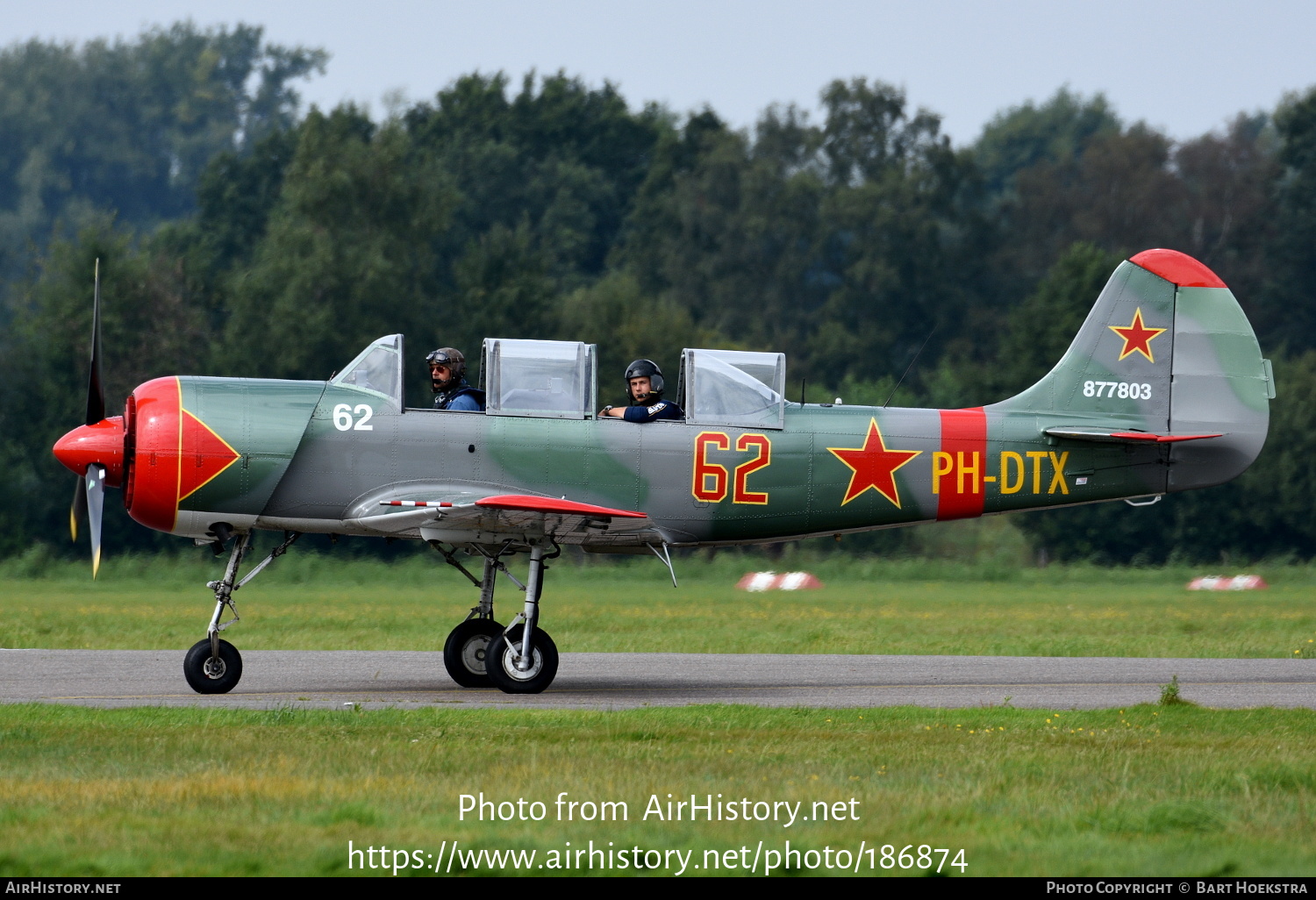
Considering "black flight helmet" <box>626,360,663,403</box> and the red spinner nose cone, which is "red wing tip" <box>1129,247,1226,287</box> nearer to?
"black flight helmet" <box>626,360,663,403</box>

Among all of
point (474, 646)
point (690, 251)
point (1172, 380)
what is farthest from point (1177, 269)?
point (690, 251)

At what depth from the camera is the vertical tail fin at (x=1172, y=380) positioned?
15578mm

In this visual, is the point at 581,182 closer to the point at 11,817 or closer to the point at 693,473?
the point at 693,473

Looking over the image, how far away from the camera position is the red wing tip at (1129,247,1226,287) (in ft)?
52.2

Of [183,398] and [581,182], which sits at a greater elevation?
[581,182]

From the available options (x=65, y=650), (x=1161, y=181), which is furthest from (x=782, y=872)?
(x=1161, y=181)

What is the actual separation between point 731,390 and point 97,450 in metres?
5.62

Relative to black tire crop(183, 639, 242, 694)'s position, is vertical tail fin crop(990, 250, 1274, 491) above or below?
above

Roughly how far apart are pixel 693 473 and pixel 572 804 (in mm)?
6378

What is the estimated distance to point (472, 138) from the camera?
8212 cm

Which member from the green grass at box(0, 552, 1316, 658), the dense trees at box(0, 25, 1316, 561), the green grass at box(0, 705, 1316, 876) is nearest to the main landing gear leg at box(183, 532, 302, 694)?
the green grass at box(0, 705, 1316, 876)

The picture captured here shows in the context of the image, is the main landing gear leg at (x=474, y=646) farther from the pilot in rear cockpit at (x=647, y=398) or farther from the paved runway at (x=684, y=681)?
the pilot in rear cockpit at (x=647, y=398)

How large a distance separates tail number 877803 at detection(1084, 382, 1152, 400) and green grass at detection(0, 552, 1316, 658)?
15.3 feet
